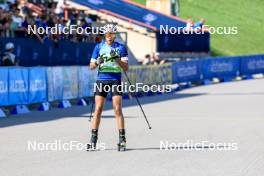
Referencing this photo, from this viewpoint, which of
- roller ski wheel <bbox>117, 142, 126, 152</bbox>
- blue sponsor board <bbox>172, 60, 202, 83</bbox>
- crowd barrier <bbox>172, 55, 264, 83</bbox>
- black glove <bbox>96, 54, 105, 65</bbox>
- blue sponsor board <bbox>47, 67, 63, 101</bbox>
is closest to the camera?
roller ski wheel <bbox>117, 142, 126, 152</bbox>

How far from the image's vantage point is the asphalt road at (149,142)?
11.0 m

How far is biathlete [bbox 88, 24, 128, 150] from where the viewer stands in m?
13.3

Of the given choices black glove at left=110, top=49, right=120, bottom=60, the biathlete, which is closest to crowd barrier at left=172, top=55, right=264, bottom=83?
the biathlete

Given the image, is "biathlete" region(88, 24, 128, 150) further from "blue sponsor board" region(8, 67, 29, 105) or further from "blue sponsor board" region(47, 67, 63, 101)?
"blue sponsor board" region(47, 67, 63, 101)

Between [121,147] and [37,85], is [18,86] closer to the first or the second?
[37,85]

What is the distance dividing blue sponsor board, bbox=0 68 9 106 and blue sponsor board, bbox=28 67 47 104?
141 centimetres

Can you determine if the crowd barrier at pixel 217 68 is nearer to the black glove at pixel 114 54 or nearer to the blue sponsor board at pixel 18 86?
the blue sponsor board at pixel 18 86

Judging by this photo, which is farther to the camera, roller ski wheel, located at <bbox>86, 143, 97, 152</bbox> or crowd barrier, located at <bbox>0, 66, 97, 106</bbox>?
crowd barrier, located at <bbox>0, 66, 97, 106</bbox>

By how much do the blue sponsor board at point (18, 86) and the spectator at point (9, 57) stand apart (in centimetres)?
103

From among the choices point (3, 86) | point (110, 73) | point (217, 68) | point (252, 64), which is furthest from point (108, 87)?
point (252, 64)

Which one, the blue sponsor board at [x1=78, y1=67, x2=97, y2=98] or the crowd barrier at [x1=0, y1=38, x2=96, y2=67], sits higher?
the crowd barrier at [x1=0, y1=38, x2=96, y2=67]
